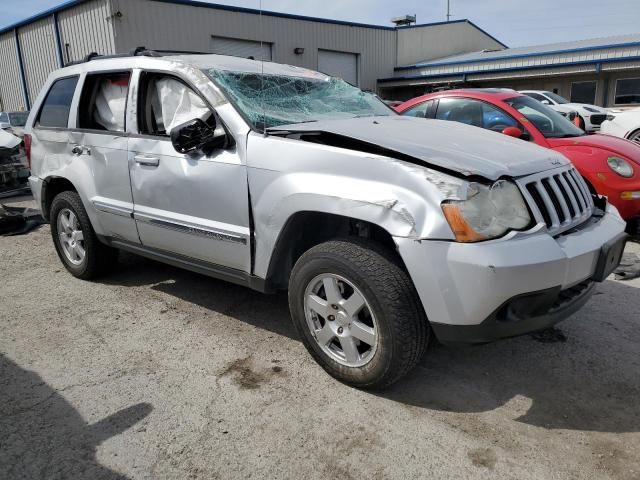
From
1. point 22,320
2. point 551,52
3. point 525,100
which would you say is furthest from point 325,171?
point 551,52

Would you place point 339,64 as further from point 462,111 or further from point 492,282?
point 492,282

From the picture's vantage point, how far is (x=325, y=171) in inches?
109

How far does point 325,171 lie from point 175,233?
1341 mm

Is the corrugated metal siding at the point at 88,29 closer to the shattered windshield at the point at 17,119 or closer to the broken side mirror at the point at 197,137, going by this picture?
the shattered windshield at the point at 17,119

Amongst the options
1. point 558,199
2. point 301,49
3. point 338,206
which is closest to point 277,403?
point 338,206

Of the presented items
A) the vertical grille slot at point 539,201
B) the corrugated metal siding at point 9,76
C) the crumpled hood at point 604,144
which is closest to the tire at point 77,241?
the vertical grille slot at point 539,201

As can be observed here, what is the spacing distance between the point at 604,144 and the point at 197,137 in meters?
4.54

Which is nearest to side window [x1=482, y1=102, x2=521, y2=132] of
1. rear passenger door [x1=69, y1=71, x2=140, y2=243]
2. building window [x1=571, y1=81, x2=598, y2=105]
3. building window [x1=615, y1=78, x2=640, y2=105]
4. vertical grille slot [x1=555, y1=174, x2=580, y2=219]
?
vertical grille slot [x1=555, y1=174, x2=580, y2=219]

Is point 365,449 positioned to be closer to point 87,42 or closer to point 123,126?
point 123,126

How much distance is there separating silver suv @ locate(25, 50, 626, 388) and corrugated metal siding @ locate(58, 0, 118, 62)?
15.0 metres

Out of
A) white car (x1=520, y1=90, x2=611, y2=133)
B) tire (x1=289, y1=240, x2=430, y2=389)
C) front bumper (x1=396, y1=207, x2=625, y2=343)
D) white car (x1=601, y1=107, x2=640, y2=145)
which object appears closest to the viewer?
front bumper (x1=396, y1=207, x2=625, y2=343)

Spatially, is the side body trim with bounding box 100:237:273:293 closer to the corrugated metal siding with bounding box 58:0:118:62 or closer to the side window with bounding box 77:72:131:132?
the side window with bounding box 77:72:131:132

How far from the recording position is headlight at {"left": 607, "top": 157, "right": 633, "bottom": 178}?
5398mm

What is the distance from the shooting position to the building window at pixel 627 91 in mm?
21469
